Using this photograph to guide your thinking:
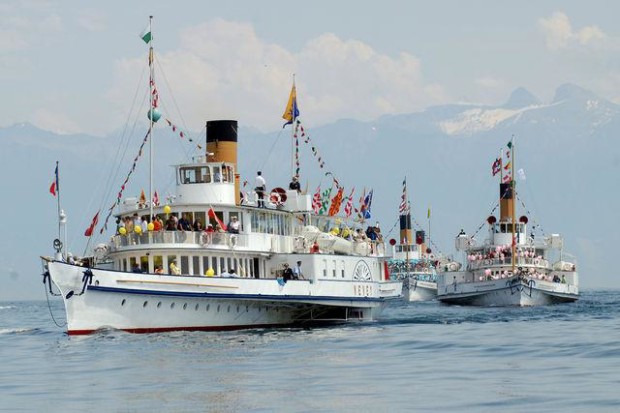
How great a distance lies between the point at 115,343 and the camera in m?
53.9

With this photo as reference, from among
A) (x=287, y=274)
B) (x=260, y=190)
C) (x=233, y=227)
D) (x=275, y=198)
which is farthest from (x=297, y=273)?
(x=260, y=190)

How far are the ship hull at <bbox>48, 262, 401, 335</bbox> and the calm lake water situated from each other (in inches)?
42.8

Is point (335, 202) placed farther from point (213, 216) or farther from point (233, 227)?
point (213, 216)

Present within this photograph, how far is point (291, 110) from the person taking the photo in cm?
7606

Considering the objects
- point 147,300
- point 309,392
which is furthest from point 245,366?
point 147,300

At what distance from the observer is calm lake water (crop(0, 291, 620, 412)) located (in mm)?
34781

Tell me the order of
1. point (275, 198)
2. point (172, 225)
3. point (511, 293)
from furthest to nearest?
point (511, 293) → point (275, 198) → point (172, 225)

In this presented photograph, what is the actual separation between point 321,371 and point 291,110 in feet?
114

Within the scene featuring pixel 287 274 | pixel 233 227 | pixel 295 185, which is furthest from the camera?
pixel 295 185

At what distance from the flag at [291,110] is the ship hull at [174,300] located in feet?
42.5

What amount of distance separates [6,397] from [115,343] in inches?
645

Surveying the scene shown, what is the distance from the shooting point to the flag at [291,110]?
248ft

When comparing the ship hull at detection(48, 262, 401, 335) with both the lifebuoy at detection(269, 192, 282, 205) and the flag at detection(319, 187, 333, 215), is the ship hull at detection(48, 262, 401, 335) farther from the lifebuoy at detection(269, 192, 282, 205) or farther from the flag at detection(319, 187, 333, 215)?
the flag at detection(319, 187, 333, 215)

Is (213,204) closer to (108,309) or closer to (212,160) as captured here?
(212,160)
